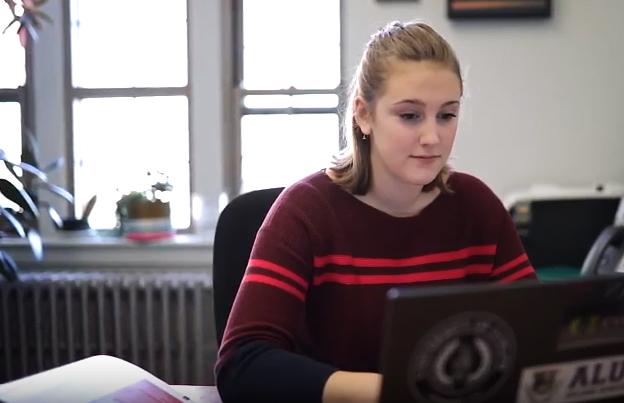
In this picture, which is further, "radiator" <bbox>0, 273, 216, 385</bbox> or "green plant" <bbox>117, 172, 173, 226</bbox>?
"green plant" <bbox>117, 172, 173, 226</bbox>

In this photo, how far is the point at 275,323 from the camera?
3.30 ft

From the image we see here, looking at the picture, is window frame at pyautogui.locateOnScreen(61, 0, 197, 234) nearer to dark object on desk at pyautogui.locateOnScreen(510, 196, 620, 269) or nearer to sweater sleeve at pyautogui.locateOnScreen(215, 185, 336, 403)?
dark object on desk at pyautogui.locateOnScreen(510, 196, 620, 269)

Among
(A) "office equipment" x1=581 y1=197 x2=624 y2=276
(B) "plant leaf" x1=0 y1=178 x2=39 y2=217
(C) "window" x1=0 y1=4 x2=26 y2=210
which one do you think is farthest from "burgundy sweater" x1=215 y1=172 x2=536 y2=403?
(C) "window" x1=0 y1=4 x2=26 y2=210

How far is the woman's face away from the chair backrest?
0.33 m

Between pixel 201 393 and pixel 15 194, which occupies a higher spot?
pixel 15 194

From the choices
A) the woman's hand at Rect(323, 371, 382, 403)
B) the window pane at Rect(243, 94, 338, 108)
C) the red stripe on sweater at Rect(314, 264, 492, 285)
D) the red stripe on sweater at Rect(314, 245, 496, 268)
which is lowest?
the woman's hand at Rect(323, 371, 382, 403)

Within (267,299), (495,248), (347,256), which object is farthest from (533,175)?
(267,299)

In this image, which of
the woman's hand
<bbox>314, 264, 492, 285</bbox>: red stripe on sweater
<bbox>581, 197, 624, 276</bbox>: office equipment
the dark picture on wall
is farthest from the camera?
the dark picture on wall

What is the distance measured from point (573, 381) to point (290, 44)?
230 cm

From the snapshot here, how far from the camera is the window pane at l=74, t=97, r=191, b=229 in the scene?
110 inches

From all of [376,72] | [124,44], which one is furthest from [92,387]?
[124,44]

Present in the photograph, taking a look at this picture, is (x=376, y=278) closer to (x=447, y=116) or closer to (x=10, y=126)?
(x=447, y=116)

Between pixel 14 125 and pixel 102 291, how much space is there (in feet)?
2.82

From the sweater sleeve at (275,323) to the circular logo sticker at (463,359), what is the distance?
279 mm
